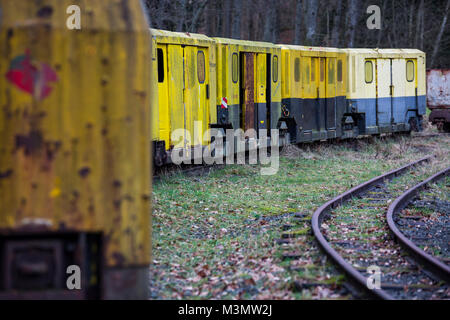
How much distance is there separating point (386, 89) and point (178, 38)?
11400 millimetres

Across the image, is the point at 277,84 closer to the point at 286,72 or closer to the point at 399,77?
the point at 286,72

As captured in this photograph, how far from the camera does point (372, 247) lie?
812cm

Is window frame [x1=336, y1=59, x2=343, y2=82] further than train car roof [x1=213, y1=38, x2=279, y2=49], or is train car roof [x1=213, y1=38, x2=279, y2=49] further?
window frame [x1=336, y1=59, x2=343, y2=82]

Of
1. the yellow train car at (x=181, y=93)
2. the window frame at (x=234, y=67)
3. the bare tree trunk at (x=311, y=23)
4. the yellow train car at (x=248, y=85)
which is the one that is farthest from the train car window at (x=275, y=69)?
the bare tree trunk at (x=311, y=23)

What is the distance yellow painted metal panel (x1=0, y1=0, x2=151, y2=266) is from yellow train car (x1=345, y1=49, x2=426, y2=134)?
18.5m

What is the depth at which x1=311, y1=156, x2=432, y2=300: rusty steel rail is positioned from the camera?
5.98 metres

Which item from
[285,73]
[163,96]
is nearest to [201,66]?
[163,96]

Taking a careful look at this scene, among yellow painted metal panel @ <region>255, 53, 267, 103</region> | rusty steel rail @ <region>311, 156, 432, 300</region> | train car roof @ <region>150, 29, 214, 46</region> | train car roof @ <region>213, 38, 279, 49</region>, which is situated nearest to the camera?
rusty steel rail @ <region>311, 156, 432, 300</region>

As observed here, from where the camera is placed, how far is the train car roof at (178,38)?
12797 mm

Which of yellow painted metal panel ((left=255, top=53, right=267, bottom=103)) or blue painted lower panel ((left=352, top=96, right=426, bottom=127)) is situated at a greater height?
yellow painted metal panel ((left=255, top=53, right=267, bottom=103))

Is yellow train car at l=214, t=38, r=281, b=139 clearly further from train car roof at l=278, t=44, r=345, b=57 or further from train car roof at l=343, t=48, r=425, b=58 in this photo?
train car roof at l=343, t=48, r=425, b=58

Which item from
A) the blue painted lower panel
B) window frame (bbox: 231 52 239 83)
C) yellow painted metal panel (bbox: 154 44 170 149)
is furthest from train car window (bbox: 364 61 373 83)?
yellow painted metal panel (bbox: 154 44 170 149)
